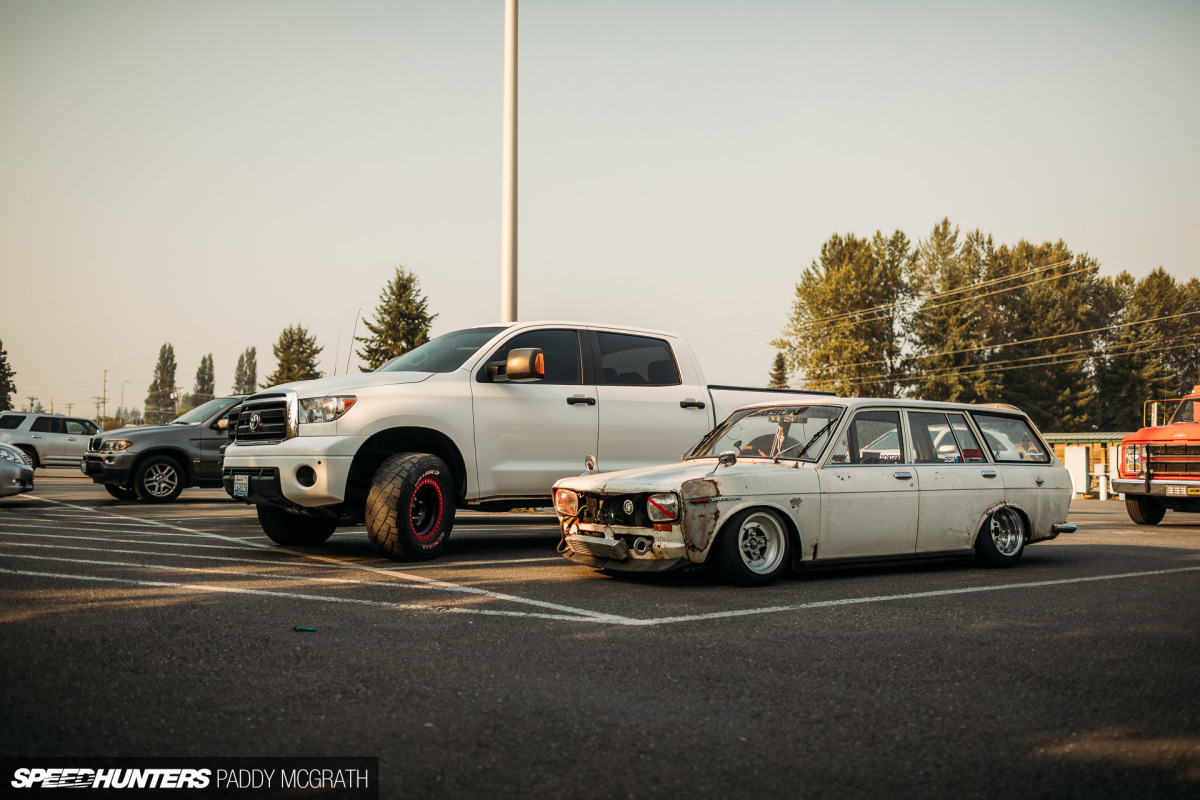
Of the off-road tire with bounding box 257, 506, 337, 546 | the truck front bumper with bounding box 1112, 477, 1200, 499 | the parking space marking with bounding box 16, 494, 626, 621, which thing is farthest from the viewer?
the truck front bumper with bounding box 1112, 477, 1200, 499

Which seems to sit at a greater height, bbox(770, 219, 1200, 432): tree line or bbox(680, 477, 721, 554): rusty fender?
bbox(770, 219, 1200, 432): tree line

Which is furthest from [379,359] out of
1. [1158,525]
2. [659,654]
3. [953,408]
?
[659,654]

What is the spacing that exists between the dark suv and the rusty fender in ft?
37.1

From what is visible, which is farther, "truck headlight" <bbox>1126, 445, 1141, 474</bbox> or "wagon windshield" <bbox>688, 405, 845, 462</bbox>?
"truck headlight" <bbox>1126, 445, 1141, 474</bbox>

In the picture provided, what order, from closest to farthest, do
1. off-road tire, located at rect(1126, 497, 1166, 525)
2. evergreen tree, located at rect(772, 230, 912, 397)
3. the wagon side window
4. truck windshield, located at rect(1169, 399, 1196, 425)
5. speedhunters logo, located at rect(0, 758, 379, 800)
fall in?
speedhunters logo, located at rect(0, 758, 379, 800) < the wagon side window < off-road tire, located at rect(1126, 497, 1166, 525) < truck windshield, located at rect(1169, 399, 1196, 425) < evergreen tree, located at rect(772, 230, 912, 397)

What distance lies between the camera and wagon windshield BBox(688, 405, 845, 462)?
782 centimetres

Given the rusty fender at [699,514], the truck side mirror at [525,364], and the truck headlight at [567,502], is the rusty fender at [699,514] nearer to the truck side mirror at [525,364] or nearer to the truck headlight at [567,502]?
the truck headlight at [567,502]

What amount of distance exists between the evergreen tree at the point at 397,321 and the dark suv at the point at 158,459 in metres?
34.6

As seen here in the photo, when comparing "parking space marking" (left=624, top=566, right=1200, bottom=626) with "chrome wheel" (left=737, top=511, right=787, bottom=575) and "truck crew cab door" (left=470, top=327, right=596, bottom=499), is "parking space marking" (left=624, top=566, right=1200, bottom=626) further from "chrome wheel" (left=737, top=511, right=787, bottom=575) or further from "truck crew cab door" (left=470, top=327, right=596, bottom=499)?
"truck crew cab door" (left=470, top=327, right=596, bottom=499)

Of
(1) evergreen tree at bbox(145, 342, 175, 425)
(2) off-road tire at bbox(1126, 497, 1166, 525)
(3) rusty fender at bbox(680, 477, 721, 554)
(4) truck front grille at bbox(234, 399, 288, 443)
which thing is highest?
(1) evergreen tree at bbox(145, 342, 175, 425)

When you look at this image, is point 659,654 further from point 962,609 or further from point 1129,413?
point 1129,413

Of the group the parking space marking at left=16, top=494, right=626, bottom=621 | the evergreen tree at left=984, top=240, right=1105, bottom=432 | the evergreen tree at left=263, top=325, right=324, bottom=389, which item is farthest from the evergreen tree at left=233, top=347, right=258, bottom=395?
the parking space marking at left=16, top=494, right=626, bottom=621

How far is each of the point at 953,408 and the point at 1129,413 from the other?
66.6 metres

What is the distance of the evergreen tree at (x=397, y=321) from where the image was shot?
51.2 meters
